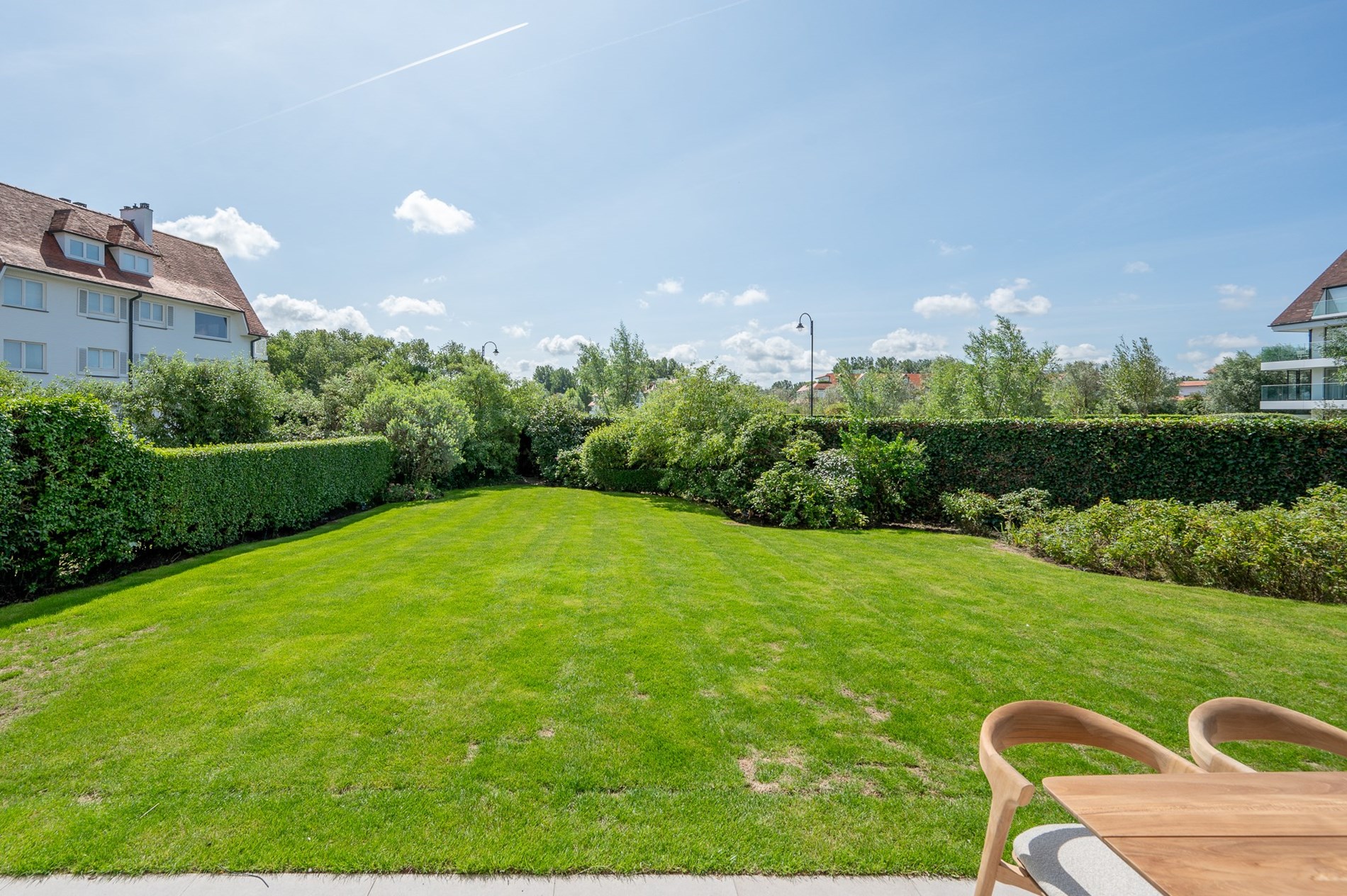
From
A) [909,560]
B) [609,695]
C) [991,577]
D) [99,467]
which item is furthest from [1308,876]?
[99,467]

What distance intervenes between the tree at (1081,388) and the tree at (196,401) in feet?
93.9

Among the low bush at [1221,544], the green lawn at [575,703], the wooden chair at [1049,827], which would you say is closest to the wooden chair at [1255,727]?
the wooden chair at [1049,827]

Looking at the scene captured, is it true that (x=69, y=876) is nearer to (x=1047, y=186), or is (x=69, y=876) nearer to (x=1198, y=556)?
(x=1198, y=556)

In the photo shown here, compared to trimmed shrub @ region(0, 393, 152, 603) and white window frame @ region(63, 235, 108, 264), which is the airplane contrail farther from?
white window frame @ region(63, 235, 108, 264)

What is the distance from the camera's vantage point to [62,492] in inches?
290

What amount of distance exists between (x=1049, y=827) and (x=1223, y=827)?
2.72 feet

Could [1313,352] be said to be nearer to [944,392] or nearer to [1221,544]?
[944,392]

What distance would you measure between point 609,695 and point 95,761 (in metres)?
3.19

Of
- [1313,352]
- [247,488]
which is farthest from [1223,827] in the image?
[1313,352]

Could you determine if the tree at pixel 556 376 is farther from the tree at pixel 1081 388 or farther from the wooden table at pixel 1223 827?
the wooden table at pixel 1223 827

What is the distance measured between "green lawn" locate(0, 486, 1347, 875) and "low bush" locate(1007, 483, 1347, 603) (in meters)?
0.78

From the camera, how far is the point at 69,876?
2.67m

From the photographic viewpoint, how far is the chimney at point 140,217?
26406 millimetres

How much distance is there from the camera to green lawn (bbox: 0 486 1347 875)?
293 centimetres
